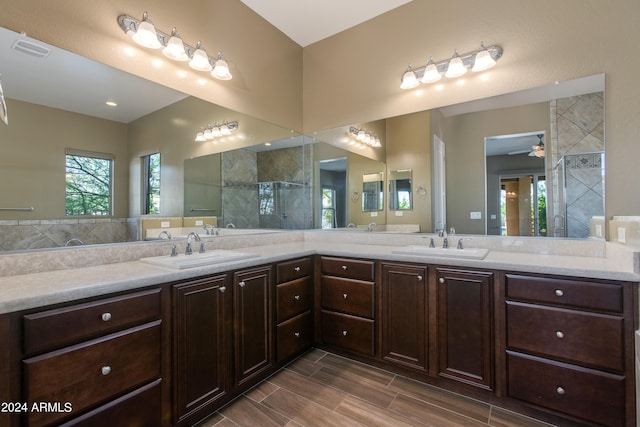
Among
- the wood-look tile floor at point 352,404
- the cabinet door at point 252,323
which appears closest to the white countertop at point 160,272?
the cabinet door at point 252,323

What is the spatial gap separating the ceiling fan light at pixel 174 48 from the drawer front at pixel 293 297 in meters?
1.79

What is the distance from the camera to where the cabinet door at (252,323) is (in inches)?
72.1

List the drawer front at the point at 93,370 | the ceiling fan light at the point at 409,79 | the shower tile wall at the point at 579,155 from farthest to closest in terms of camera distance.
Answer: the ceiling fan light at the point at 409,79 → the shower tile wall at the point at 579,155 → the drawer front at the point at 93,370

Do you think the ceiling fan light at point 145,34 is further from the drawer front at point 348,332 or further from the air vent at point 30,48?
the drawer front at point 348,332

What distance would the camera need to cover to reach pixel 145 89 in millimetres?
1921

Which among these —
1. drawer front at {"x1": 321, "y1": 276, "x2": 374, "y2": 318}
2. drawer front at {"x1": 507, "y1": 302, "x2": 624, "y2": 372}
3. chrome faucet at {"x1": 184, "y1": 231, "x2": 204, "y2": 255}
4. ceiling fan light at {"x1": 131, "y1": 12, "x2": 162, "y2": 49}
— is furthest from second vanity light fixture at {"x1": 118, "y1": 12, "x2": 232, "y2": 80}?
drawer front at {"x1": 507, "y1": 302, "x2": 624, "y2": 372}

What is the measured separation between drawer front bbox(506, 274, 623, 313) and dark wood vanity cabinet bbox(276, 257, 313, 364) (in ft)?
4.58

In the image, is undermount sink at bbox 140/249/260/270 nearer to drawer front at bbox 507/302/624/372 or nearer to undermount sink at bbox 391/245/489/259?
undermount sink at bbox 391/245/489/259

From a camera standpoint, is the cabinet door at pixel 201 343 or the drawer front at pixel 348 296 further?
the drawer front at pixel 348 296

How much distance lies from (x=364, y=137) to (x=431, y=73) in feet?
2.63

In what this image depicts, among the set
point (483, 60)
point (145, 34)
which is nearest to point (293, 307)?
point (145, 34)

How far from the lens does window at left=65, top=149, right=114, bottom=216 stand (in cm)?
161

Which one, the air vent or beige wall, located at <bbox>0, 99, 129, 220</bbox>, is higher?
the air vent

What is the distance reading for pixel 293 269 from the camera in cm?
225
